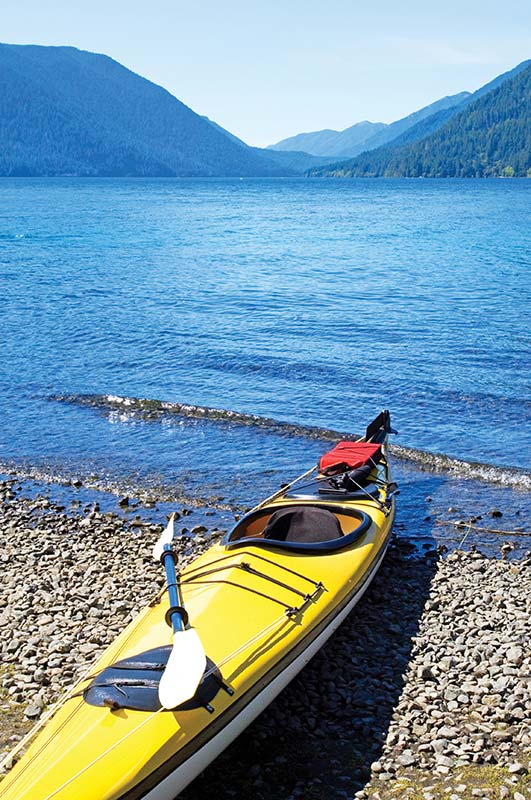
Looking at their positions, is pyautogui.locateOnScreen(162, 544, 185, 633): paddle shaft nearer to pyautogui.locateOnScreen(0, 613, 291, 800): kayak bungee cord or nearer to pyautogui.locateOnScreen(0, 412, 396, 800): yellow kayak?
pyautogui.locateOnScreen(0, 412, 396, 800): yellow kayak

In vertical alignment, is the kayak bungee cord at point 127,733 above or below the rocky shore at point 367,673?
above

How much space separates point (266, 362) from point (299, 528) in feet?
45.1

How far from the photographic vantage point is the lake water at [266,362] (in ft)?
53.9

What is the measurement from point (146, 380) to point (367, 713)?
52.0 ft

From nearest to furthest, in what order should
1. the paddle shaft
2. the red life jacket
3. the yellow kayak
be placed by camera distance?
1. the yellow kayak
2. the paddle shaft
3. the red life jacket

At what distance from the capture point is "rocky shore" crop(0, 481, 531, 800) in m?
7.36

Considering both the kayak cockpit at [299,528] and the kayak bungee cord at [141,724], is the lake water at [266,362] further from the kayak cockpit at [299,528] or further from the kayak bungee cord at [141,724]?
the kayak bungee cord at [141,724]

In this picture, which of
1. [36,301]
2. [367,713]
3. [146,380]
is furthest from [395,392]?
[36,301]

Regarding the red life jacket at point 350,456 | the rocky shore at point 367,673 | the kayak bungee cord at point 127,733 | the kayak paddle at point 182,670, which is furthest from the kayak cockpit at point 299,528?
the kayak paddle at point 182,670

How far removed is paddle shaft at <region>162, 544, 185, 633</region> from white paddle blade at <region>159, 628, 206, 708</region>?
1.47 feet

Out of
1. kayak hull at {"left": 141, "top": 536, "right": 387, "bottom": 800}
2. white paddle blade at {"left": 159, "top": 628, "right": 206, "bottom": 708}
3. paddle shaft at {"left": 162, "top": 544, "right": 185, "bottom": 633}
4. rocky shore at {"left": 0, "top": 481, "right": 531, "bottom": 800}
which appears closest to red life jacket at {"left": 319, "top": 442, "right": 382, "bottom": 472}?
rocky shore at {"left": 0, "top": 481, "right": 531, "bottom": 800}

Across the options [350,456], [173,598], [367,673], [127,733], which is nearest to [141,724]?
[127,733]

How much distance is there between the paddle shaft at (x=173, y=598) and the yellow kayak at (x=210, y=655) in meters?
0.02

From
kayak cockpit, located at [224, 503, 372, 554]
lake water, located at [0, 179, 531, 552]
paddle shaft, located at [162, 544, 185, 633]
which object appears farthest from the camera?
lake water, located at [0, 179, 531, 552]
